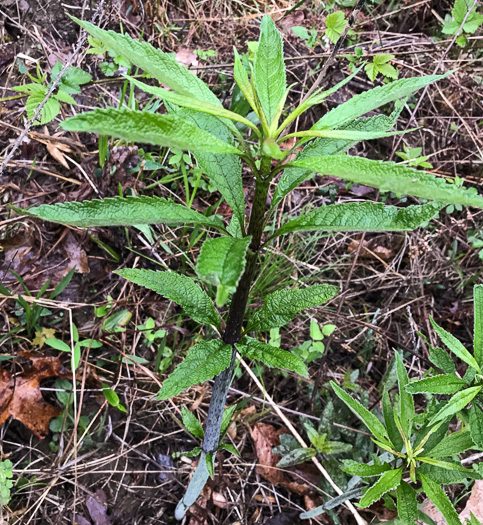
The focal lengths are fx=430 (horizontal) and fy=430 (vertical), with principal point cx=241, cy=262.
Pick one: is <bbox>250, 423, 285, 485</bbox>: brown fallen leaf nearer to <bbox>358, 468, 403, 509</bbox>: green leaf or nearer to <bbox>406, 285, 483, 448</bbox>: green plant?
<bbox>358, 468, 403, 509</bbox>: green leaf

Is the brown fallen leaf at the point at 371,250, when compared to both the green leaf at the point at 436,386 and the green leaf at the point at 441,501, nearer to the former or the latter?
the green leaf at the point at 436,386

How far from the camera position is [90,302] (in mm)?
2539

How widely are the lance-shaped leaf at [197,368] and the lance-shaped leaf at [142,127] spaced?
600 millimetres

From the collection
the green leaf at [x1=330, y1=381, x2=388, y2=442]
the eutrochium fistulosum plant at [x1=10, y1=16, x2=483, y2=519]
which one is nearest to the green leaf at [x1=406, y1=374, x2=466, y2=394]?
the green leaf at [x1=330, y1=381, x2=388, y2=442]

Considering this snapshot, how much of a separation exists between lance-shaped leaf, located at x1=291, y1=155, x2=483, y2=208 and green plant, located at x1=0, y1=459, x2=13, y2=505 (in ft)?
7.00

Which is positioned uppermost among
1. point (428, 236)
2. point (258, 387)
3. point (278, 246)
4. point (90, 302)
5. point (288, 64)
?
point (288, 64)

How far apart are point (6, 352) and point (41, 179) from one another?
1.07m

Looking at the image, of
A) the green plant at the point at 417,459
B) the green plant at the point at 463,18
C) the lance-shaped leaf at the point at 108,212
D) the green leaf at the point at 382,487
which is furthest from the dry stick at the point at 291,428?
the green plant at the point at 463,18

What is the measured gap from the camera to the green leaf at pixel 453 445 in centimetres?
149

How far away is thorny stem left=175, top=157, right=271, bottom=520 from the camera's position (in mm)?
1015

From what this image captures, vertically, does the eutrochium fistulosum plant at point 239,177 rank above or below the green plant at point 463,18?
below

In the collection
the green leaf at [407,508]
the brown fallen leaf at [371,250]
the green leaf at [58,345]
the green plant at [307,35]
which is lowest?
the green leaf at [58,345]

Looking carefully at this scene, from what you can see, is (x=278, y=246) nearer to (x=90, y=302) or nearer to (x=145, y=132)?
(x=90, y=302)

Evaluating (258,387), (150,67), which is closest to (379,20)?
(258,387)
